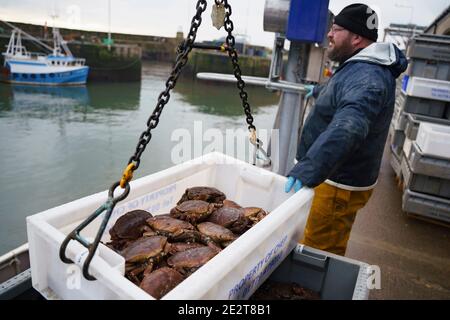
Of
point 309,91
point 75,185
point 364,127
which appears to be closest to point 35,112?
point 75,185

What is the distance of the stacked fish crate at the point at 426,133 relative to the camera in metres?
3.66

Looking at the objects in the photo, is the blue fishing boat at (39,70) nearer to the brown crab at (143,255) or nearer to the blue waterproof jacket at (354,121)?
the blue waterproof jacket at (354,121)

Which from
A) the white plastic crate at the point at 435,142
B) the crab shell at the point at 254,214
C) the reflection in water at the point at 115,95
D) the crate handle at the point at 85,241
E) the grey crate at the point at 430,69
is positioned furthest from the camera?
the reflection in water at the point at 115,95

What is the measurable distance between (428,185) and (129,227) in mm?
3425

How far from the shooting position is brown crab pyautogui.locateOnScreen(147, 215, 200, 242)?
170cm

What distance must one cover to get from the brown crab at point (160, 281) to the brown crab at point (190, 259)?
0.12 ft

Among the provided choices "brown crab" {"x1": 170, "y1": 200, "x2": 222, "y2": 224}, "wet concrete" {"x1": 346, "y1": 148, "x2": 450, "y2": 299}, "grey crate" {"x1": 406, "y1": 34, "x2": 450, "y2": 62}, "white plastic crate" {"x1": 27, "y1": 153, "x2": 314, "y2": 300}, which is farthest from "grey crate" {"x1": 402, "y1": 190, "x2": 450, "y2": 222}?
"brown crab" {"x1": 170, "y1": 200, "x2": 222, "y2": 224}

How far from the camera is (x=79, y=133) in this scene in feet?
46.4

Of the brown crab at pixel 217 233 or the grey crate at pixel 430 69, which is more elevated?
the grey crate at pixel 430 69

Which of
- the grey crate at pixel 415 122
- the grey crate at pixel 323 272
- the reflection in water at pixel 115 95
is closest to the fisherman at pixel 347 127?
the grey crate at pixel 323 272

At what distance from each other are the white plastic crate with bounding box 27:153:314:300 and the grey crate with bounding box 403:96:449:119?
3.61 meters

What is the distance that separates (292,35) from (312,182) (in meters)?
1.59

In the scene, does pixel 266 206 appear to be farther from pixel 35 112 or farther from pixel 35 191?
pixel 35 112

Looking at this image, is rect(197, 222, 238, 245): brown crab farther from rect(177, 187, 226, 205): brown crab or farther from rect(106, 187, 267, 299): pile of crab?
rect(177, 187, 226, 205): brown crab
